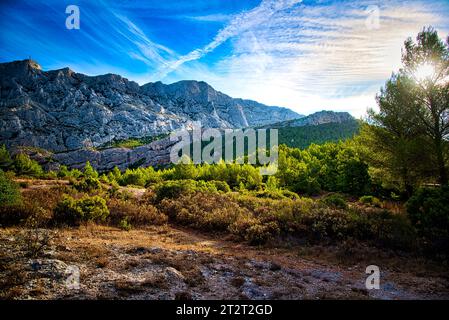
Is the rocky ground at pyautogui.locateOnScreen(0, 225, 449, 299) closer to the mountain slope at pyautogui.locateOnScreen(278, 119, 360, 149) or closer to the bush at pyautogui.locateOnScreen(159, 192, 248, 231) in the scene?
the bush at pyautogui.locateOnScreen(159, 192, 248, 231)

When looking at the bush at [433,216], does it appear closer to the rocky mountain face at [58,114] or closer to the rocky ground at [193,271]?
A: the rocky ground at [193,271]

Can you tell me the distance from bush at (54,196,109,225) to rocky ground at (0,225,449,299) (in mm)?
1353

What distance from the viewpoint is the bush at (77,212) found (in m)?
12.3

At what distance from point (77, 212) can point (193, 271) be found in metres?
8.24

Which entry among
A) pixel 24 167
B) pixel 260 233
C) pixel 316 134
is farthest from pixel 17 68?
pixel 260 233

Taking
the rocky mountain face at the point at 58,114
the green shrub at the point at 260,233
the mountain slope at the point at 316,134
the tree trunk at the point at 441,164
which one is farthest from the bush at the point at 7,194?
the rocky mountain face at the point at 58,114

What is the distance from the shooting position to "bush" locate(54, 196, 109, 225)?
12.3 m

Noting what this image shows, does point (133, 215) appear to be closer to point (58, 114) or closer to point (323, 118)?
point (323, 118)

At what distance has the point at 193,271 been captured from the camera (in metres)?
7.50

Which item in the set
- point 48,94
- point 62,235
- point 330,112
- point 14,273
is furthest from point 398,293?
point 48,94

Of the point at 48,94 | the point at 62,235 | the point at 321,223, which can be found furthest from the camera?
the point at 48,94

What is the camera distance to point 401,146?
53.1 ft

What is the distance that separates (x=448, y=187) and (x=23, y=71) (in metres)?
249
